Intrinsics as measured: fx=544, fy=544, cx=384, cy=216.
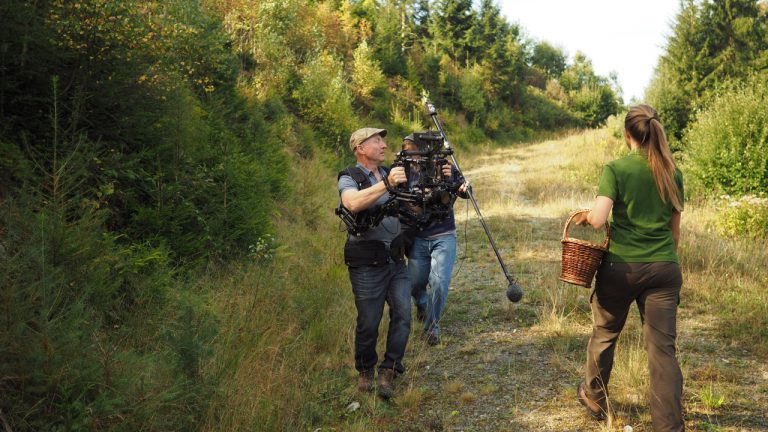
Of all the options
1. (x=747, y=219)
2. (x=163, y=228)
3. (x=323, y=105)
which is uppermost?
(x=323, y=105)

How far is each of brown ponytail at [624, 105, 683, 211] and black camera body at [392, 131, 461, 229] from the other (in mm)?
1416

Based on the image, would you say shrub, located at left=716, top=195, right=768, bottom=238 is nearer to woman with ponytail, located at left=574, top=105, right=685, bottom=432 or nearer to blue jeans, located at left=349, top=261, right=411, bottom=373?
woman with ponytail, located at left=574, top=105, right=685, bottom=432

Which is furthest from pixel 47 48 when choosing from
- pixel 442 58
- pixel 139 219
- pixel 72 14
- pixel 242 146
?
pixel 442 58

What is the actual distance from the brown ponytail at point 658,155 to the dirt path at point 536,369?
5.43 ft

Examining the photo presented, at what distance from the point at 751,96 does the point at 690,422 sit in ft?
36.7

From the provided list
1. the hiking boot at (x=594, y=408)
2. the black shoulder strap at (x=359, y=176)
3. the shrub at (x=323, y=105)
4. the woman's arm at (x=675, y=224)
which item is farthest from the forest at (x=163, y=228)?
the shrub at (x=323, y=105)

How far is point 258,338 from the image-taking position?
4.66m

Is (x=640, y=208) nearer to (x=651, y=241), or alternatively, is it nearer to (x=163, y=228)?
(x=651, y=241)

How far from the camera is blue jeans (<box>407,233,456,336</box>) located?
5688 mm

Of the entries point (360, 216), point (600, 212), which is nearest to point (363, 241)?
point (360, 216)

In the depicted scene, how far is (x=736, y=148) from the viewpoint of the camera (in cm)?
1216

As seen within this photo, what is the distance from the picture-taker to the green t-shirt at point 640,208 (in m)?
3.50

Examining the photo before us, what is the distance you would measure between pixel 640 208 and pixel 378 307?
2099mm

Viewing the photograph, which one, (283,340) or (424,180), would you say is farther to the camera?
(283,340)
